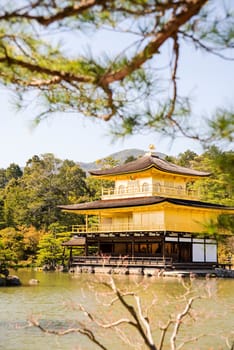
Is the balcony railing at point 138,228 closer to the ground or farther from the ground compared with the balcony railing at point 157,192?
closer to the ground

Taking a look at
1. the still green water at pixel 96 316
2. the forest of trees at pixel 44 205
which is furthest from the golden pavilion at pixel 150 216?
the still green water at pixel 96 316

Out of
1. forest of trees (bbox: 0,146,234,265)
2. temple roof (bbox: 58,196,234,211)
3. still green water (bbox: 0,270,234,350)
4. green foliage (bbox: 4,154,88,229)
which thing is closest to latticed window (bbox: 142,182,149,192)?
temple roof (bbox: 58,196,234,211)

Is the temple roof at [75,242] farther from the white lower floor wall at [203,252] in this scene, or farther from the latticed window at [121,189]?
the white lower floor wall at [203,252]

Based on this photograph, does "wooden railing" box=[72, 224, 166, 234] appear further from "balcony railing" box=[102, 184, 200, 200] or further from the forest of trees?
the forest of trees

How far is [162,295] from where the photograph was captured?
12.5m

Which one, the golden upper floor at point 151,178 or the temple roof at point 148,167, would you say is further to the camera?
the golden upper floor at point 151,178

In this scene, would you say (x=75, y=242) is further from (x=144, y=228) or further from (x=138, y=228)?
(x=144, y=228)

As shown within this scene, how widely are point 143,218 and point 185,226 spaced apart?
180 centimetres

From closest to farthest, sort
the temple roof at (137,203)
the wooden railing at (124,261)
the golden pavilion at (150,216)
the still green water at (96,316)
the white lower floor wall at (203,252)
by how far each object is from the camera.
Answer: the still green water at (96,316) < the wooden railing at (124,261) < the temple roof at (137,203) < the golden pavilion at (150,216) < the white lower floor wall at (203,252)

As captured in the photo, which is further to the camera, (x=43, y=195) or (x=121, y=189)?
(x=43, y=195)

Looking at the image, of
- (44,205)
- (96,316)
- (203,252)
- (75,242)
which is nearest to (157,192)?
(203,252)

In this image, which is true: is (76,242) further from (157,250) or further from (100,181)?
(100,181)

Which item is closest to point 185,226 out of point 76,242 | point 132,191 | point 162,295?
point 132,191

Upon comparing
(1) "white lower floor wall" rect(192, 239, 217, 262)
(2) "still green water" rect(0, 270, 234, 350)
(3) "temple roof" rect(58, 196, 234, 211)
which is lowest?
(2) "still green water" rect(0, 270, 234, 350)
